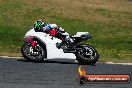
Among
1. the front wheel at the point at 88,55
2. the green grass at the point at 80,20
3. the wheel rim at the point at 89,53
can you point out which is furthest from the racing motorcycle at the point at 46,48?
the green grass at the point at 80,20

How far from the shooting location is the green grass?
2398 cm

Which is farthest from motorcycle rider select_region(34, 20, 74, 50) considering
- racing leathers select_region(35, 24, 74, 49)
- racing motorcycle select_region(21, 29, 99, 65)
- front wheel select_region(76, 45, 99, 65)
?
front wheel select_region(76, 45, 99, 65)

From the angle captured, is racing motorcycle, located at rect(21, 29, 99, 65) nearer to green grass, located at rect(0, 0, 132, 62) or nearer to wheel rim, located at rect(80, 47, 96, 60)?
wheel rim, located at rect(80, 47, 96, 60)

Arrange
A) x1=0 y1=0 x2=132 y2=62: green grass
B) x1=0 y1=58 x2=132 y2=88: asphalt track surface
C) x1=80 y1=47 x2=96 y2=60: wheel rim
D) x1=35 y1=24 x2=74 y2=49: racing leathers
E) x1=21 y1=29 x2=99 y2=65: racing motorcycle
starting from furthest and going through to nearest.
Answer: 1. x1=0 y1=0 x2=132 y2=62: green grass
2. x1=35 y1=24 x2=74 y2=49: racing leathers
3. x1=21 y1=29 x2=99 y2=65: racing motorcycle
4. x1=80 y1=47 x2=96 y2=60: wheel rim
5. x1=0 y1=58 x2=132 y2=88: asphalt track surface

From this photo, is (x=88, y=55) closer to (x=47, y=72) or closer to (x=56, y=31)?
(x=56, y=31)

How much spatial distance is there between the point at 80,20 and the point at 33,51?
14434 millimetres

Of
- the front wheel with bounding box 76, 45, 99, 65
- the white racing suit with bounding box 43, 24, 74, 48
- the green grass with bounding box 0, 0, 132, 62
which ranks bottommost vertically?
the green grass with bounding box 0, 0, 132, 62

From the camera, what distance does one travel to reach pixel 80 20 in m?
32.4

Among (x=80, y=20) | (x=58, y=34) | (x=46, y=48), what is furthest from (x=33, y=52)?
(x=80, y=20)

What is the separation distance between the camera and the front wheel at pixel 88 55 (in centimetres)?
1783

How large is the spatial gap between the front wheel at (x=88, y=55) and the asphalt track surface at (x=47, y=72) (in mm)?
269

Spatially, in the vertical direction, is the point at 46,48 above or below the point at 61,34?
below

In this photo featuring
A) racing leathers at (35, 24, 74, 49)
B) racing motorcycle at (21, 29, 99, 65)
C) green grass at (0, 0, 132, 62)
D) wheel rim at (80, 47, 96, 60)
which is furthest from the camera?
green grass at (0, 0, 132, 62)

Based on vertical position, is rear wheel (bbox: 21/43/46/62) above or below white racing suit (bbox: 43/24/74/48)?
below
